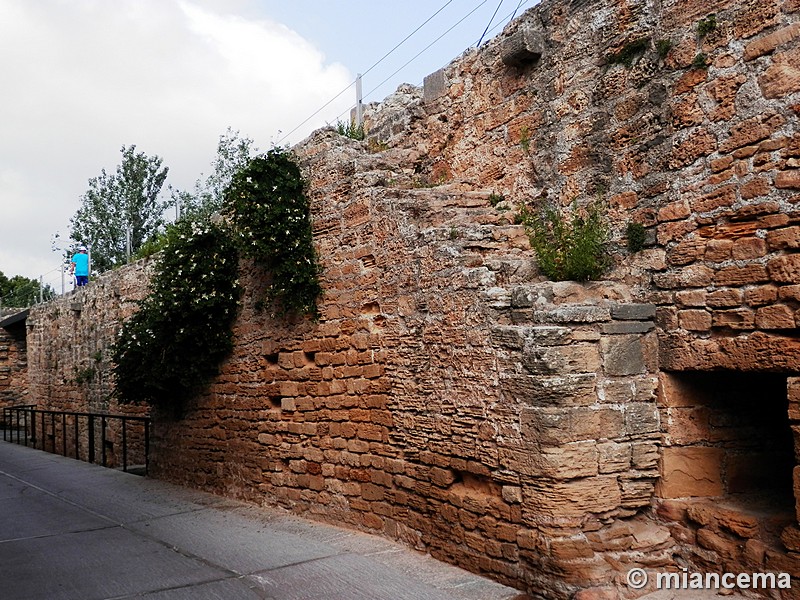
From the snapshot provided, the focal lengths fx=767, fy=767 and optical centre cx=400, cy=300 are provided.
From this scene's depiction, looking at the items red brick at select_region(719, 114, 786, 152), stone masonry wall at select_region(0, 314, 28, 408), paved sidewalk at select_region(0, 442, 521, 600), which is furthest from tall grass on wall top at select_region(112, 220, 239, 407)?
stone masonry wall at select_region(0, 314, 28, 408)

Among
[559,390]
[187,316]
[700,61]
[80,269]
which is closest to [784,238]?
[700,61]

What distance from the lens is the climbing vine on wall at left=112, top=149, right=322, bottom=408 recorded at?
23.6 ft

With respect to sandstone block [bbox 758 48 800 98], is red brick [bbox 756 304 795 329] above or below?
below

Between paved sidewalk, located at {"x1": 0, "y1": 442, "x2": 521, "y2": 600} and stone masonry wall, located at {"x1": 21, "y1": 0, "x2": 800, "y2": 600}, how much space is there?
0.27 m

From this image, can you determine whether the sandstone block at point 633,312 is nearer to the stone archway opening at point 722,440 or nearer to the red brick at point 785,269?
the stone archway opening at point 722,440

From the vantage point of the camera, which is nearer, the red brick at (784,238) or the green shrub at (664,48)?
the red brick at (784,238)

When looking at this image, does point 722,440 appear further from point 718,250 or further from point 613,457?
point 718,250

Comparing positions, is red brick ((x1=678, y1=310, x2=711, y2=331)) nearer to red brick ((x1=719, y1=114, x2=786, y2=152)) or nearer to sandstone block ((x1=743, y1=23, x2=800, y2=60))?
red brick ((x1=719, y1=114, x2=786, y2=152))

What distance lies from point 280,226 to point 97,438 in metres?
9.32

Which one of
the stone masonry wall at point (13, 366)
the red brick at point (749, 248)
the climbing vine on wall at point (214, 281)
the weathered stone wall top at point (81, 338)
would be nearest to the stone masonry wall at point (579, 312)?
the red brick at point (749, 248)

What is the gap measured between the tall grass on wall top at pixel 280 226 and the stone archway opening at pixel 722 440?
3377 mm

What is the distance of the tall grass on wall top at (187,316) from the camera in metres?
8.47

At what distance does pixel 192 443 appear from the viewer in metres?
9.17

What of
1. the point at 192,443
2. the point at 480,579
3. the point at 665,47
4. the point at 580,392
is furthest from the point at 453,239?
the point at 192,443
